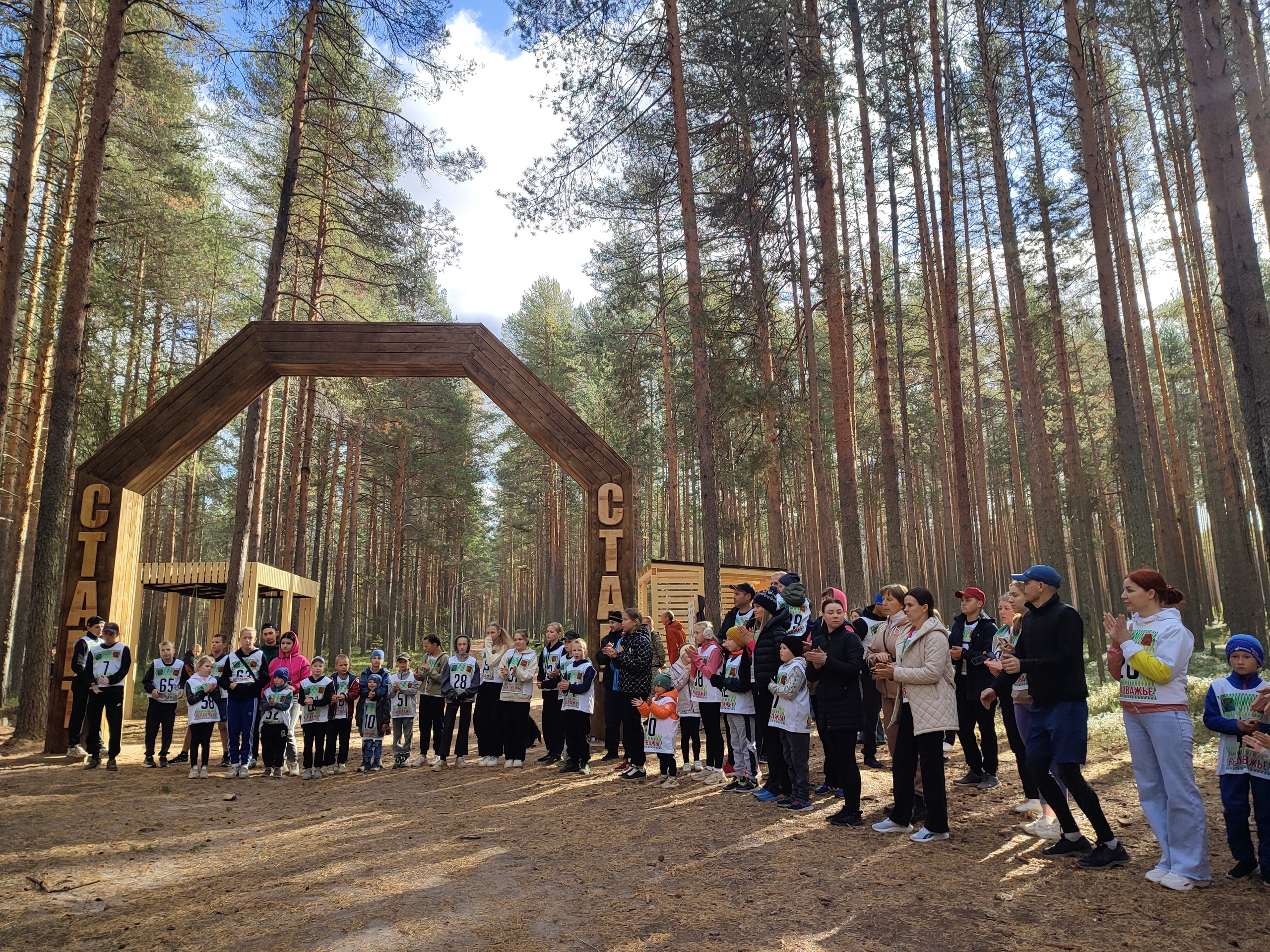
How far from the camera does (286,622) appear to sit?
17.6 metres

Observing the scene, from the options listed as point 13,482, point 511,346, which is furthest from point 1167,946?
point 511,346

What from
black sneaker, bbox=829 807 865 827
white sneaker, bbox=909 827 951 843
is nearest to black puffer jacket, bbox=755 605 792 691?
black sneaker, bbox=829 807 865 827

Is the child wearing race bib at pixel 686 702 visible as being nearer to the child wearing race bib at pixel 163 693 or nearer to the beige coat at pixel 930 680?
the beige coat at pixel 930 680

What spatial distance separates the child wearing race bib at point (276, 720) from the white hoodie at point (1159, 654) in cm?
866

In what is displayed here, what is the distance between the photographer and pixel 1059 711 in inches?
189

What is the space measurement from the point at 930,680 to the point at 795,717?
162cm

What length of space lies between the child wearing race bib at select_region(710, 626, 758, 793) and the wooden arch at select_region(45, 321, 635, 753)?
295cm

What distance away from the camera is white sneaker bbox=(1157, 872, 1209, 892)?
166 inches

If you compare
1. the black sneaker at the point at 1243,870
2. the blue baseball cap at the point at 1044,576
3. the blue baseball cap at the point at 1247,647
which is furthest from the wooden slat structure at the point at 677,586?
the black sneaker at the point at 1243,870

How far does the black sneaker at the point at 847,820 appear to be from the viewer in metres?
5.97

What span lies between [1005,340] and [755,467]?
41.3 ft

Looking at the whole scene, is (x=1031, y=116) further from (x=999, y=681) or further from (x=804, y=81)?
(x=999, y=681)

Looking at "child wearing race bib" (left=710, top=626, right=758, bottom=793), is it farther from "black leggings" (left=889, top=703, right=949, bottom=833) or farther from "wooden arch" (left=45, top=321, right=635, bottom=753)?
"wooden arch" (left=45, top=321, right=635, bottom=753)

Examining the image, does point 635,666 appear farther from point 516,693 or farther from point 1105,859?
point 1105,859
